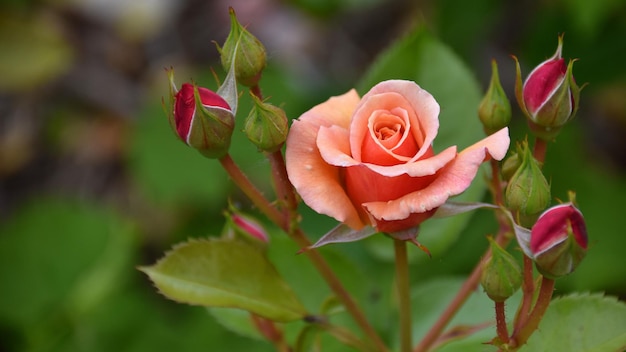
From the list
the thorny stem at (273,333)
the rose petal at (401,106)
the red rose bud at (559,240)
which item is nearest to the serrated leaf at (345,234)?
the rose petal at (401,106)

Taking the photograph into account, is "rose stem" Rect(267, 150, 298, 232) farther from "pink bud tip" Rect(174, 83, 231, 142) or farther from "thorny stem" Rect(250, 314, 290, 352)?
"thorny stem" Rect(250, 314, 290, 352)

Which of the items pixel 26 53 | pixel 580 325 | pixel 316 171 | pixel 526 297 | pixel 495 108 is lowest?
pixel 580 325

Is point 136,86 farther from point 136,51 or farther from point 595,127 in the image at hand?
point 595,127

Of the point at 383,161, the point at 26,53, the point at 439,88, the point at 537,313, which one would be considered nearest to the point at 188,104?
the point at 383,161

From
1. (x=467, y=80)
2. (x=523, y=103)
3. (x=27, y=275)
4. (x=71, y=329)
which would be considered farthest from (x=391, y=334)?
(x=27, y=275)

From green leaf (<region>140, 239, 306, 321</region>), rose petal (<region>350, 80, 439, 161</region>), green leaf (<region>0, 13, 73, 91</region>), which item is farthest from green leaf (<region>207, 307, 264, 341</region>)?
green leaf (<region>0, 13, 73, 91</region>)

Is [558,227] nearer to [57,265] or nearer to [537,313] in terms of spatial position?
[537,313]

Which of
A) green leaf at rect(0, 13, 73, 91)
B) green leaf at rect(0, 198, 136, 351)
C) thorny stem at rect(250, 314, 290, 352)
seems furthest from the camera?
green leaf at rect(0, 13, 73, 91)
